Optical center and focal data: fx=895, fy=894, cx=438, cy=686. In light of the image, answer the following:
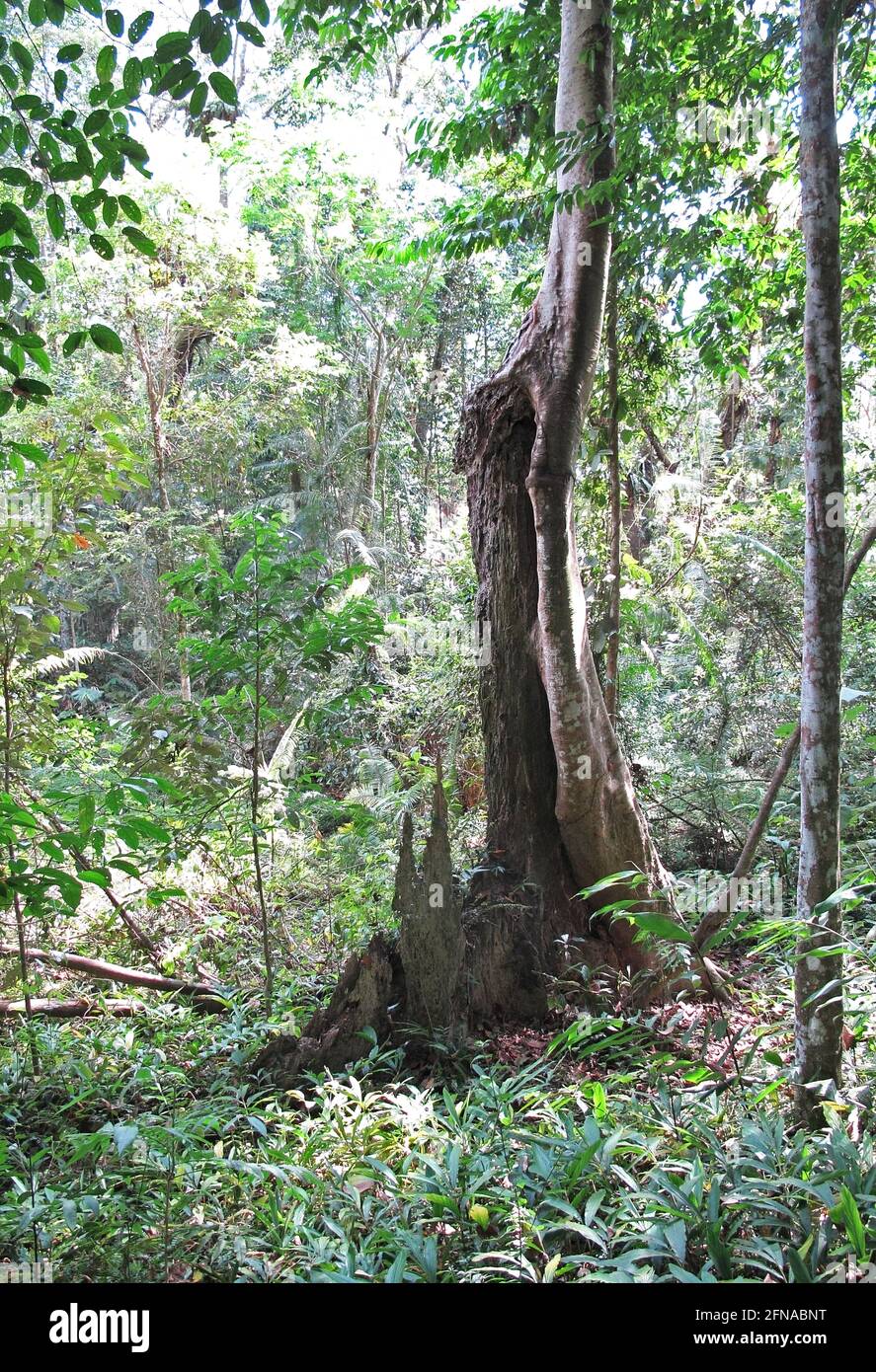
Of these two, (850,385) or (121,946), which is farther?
(850,385)

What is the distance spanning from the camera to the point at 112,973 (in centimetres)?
410

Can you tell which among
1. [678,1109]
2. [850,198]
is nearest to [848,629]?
[850,198]

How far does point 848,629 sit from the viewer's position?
638 cm

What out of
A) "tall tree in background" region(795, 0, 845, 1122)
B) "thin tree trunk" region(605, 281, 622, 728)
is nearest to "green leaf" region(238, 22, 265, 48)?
"tall tree in background" region(795, 0, 845, 1122)

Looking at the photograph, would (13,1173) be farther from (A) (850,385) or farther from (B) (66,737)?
(A) (850,385)

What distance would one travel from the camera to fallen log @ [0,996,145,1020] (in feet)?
13.0

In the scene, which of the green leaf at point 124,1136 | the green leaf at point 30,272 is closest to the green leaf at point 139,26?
the green leaf at point 30,272

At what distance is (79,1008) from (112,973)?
0.19 metres

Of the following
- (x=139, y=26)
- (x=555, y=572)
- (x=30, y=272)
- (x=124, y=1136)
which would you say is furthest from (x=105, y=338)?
(x=555, y=572)

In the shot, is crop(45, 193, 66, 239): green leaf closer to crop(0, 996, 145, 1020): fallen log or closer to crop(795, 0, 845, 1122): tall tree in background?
crop(795, 0, 845, 1122): tall tree in background

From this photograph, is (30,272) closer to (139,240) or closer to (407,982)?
(139,240)

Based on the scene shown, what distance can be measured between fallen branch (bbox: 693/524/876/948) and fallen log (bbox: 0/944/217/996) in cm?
225

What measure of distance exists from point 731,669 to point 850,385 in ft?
7.86

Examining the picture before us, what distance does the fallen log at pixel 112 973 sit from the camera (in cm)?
398
